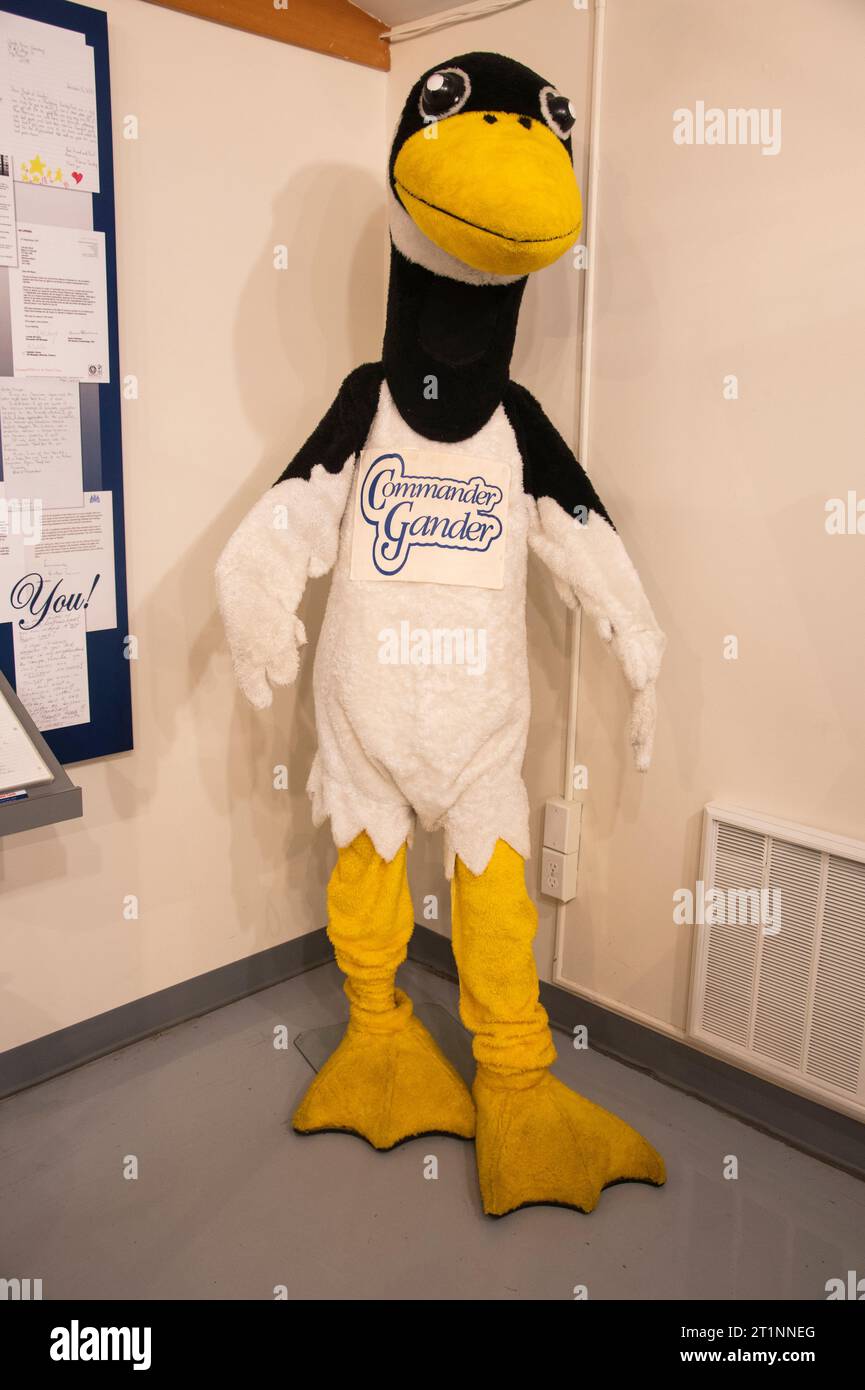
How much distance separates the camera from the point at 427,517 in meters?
1.74

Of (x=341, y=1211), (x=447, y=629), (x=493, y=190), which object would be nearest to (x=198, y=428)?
(x=447, y=629)

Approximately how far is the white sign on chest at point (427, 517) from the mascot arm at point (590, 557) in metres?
0.09

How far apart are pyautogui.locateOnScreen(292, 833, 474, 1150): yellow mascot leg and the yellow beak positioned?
3.20 feet

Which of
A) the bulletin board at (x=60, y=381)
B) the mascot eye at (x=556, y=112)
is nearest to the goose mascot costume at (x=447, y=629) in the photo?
the mascot eye at (x=556, y=112)

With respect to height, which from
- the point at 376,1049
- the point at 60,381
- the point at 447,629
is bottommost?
the point at 376,1049

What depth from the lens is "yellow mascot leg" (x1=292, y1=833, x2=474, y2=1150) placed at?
6.17 ft

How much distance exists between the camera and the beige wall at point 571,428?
1711 mm

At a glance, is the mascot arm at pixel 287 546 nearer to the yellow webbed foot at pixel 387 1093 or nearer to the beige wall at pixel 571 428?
the beige wall at pixel 571 428

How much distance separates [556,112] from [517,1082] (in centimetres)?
152

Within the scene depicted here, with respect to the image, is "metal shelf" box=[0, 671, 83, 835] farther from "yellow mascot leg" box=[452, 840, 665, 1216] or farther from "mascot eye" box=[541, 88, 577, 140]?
"mascot eye" box=[541, 88, 577, 140]

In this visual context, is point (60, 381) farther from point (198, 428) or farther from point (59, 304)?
point (198, 428)
